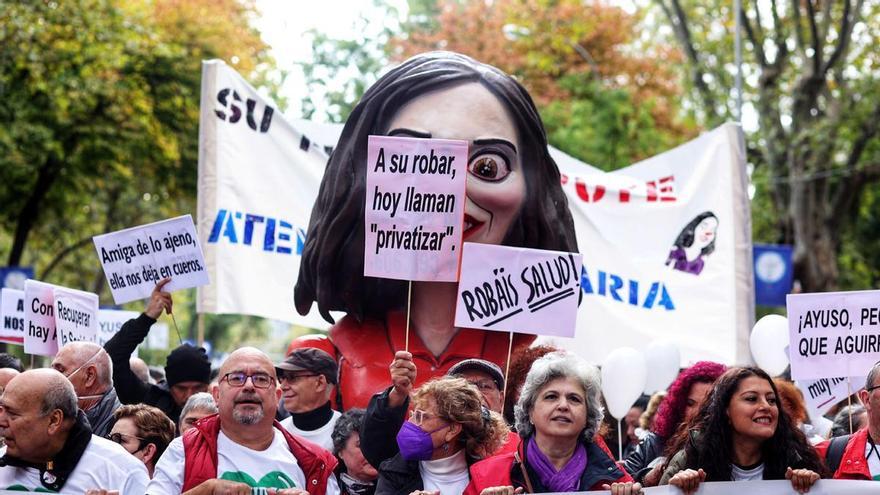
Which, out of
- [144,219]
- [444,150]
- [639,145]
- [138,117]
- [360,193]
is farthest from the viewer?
[144,219]

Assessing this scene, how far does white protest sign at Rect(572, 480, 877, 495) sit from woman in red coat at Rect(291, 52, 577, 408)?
102 inches

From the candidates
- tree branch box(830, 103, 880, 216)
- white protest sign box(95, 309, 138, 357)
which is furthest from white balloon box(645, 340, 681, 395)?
tree branch box(830, 103, 880, 216)

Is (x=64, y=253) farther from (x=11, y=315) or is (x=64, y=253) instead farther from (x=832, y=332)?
(x=832, y=332)

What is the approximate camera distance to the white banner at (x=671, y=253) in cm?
1136

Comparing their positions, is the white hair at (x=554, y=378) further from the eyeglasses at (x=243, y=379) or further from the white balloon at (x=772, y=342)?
the white balloon at (x=772, y=342)

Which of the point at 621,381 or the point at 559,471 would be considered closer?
the point at 559,471

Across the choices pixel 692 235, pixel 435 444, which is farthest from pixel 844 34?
pixel 435 444

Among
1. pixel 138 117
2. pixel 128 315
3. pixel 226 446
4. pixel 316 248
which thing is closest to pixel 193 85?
pixel 138 117

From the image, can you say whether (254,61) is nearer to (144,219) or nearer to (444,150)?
(144,219)

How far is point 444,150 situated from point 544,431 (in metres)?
1.94

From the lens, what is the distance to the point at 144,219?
31.5 meters

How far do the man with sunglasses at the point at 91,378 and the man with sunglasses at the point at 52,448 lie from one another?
1.36 m

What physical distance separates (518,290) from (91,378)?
7.38ft

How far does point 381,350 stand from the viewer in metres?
8.53
